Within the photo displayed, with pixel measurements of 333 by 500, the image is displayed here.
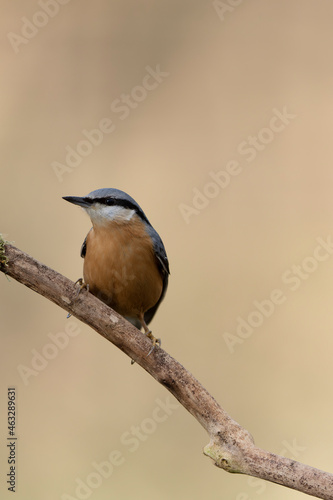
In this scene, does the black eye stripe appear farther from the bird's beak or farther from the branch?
the branch

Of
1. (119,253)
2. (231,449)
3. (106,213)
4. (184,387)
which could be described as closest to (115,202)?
(106,213)

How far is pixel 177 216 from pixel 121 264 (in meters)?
2.18

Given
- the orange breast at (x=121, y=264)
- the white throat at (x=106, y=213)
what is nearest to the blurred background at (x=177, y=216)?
the orange breast at (x=121, y=264)

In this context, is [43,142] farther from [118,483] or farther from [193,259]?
[118,483]

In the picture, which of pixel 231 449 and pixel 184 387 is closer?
pixel 231 449

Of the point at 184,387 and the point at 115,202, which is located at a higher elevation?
the point at 115,202

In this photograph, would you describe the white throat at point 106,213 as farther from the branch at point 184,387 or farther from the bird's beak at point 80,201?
the branch at point 184,387

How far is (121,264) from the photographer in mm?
2520

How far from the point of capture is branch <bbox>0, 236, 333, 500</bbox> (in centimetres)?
193

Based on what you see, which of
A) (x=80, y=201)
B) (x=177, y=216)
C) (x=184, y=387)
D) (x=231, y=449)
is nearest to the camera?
(x=231, y=449)

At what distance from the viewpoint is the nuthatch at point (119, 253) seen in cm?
251

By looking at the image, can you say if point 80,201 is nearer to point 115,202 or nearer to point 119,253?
point 115,202

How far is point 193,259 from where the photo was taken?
15.3 ft

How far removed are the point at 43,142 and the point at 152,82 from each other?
113 centimetres
